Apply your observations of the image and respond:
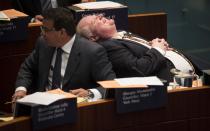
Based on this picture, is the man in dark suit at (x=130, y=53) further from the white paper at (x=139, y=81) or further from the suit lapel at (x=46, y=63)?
the white paper at (x=139, y=81)

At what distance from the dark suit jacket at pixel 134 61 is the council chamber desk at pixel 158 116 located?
74 centimetres

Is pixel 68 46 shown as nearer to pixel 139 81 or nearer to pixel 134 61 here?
pixel 134 61

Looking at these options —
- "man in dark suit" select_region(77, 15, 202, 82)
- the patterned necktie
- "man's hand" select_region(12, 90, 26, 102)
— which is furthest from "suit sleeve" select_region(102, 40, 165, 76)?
the patterned necktie

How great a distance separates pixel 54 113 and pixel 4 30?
1.95 metres

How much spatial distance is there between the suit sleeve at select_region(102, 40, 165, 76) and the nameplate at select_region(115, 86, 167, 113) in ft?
2.54

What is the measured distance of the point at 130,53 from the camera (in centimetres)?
364

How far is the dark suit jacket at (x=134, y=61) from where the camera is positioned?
3498 mm

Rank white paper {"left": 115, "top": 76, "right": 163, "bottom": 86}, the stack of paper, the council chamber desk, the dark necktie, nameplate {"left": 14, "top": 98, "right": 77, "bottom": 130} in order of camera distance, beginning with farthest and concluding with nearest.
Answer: the stack of paper, the dark necktie, white paper {"left": 115, "top": 76, "right": 163, "bottom": 86}, the council chamber desk, nameplate {"left": 14, "top": 98, "right": 77, "bottom": 130}

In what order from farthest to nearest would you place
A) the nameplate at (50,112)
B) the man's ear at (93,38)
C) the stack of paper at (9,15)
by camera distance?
the stack of paper at (9,15), the man's ear at (93,38), the nameplate at (50,112)

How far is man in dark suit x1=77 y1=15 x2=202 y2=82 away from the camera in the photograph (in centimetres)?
351

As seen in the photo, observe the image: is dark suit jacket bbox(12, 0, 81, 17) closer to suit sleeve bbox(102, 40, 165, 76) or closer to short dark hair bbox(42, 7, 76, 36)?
suit sleeve bbox(102, 40, 165, 76)

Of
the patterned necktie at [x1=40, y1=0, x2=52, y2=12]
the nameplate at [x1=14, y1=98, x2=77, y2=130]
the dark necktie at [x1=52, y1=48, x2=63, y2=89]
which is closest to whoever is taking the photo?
the nameplate at [x1=14, y1=98, x2=77, y2=130]

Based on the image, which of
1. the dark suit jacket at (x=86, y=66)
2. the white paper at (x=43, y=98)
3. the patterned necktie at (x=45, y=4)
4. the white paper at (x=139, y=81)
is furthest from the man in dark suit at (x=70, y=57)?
the patterned necktie at (x=45, y=4)

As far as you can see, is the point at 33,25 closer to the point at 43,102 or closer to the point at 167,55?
the point at 167,55
